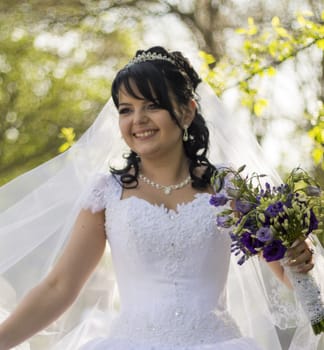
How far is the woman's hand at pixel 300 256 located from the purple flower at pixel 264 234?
0.48 ft

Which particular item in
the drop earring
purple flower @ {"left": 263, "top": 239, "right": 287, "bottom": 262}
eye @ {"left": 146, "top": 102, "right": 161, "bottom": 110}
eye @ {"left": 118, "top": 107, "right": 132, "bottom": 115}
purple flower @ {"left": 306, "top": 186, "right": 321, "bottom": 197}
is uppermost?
eye @ {"left": 118, "top": 107, "right": 132, "bottom": 115}

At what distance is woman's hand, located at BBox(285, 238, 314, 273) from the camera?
7.47 feet

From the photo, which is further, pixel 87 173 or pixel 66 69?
pixel 66 69

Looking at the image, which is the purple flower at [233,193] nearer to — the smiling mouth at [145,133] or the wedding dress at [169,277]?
the wedding dress at [169,277]

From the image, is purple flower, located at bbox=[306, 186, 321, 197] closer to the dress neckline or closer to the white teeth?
the dress neckline

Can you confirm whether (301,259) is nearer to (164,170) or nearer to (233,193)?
(233,193)

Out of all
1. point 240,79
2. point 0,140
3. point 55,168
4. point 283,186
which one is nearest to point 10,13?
point 0,140

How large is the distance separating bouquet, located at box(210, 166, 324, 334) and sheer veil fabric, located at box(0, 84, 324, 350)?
A: 1.71 ft

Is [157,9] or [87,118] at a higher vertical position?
[157,9]

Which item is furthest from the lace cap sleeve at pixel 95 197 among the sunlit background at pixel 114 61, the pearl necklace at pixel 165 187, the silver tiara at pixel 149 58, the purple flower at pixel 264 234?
the sunlit background at pixel 114 61

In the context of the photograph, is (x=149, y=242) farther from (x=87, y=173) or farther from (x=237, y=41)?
(x=237, y=41)

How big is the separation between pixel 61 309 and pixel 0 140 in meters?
4.28

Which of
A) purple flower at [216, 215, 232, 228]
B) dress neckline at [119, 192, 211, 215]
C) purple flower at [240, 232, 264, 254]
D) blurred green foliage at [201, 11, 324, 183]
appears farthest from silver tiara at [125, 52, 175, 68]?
→ blurred green foliage at [201, 11, 324, 183]

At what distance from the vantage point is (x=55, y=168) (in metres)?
3.08
